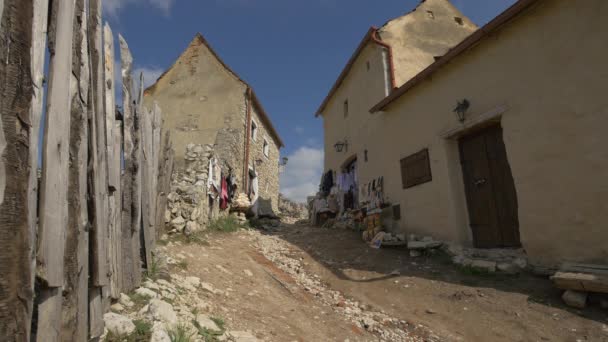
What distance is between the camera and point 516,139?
4.89 metres

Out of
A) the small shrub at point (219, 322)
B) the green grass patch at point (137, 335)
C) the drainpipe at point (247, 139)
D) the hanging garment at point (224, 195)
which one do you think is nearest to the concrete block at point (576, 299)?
the small shrub at point (219, 322)

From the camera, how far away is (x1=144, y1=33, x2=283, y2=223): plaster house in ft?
38.1

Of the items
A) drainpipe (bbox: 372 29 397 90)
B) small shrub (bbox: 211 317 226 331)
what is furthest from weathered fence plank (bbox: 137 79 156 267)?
drainpipe (bbox: 372 29 397 90)

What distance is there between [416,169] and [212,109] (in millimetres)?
7916

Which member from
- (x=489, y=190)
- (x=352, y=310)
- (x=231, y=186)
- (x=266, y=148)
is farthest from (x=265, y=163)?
(x=352, y=310)

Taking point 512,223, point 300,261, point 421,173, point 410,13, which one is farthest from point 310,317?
point 410,13

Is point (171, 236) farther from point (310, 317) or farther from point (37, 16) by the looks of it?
point (37, 16)

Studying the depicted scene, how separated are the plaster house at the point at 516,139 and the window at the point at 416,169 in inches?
0.8

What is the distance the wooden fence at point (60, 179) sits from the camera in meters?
1.36

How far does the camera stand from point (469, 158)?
19.6ft

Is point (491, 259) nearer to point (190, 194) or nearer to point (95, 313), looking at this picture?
point (95, 313)

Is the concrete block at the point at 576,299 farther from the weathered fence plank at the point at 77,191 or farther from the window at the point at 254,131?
the window at the point at 254,131

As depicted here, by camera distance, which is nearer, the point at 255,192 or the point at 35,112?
the point at 35,112

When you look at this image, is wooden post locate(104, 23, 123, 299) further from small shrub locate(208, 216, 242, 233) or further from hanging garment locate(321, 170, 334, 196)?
hanging garment locate(321, 170, 334, 196)
